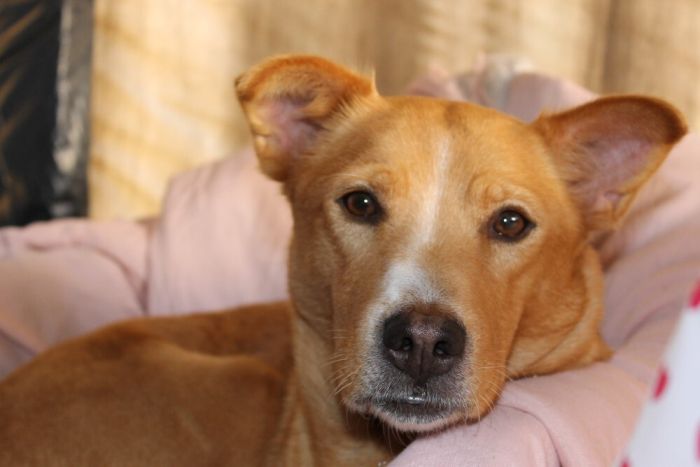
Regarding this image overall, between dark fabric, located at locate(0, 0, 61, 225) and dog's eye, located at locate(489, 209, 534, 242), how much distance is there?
269cm

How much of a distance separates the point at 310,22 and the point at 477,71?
1.18 metres

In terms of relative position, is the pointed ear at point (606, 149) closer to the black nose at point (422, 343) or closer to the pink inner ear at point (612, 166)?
the pink inner ear at point (612, 166)

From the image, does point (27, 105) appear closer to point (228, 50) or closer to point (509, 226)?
point (228, 50)

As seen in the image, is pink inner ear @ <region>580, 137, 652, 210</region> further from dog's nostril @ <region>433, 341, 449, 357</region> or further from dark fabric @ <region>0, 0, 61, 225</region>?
dark fabric @ <region>0, 0, 61, 225</region>

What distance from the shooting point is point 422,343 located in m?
1.84

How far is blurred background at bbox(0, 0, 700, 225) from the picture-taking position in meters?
4.23

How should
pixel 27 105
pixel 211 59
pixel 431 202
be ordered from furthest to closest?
pixel 211 59 → pixel 27 105 → pixel 431 202

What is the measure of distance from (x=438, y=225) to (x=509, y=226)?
20 centimetres

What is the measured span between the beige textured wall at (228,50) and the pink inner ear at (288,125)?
82.8 inches

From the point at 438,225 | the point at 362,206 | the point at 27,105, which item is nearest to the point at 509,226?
the point at 438,225

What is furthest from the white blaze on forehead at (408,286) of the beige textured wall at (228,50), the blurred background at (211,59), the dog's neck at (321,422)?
the beige textured wall at (228,50)

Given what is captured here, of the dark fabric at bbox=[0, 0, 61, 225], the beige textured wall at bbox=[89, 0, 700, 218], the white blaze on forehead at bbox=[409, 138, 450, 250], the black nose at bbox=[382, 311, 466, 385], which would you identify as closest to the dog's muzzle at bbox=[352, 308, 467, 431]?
the black nose at bbox=[382, 311, 466, 385]

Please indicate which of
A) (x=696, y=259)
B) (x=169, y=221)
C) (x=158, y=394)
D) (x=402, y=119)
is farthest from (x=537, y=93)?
(x=158, y=394)

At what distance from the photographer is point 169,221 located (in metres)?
3.64
